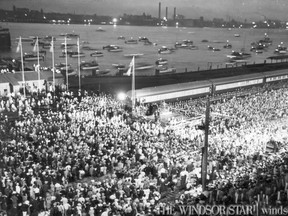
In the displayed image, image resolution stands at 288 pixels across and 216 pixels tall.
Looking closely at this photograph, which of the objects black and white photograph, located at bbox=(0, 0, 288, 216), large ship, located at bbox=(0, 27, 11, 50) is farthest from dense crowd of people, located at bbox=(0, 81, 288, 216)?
large ship, located at bbox=(0, 27, 11, 50)

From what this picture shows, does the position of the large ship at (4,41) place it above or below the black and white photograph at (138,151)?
above

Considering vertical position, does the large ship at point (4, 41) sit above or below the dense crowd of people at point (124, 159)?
above

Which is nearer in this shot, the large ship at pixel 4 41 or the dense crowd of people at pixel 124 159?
the dense crowd of people at pixel 124 159

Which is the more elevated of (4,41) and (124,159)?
(4,41)

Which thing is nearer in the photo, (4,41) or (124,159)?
(124,159)

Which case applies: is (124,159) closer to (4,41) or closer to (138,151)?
(138,151)

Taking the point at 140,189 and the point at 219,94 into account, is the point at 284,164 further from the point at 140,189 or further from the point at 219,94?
the point at 219,94

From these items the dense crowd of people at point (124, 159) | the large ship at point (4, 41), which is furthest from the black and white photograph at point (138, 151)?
the large ship at point (4, 41)

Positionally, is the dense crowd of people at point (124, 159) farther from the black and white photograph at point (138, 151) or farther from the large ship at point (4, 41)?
the large ship at point (4, 41)

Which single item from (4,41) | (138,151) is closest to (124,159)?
(138,151)
